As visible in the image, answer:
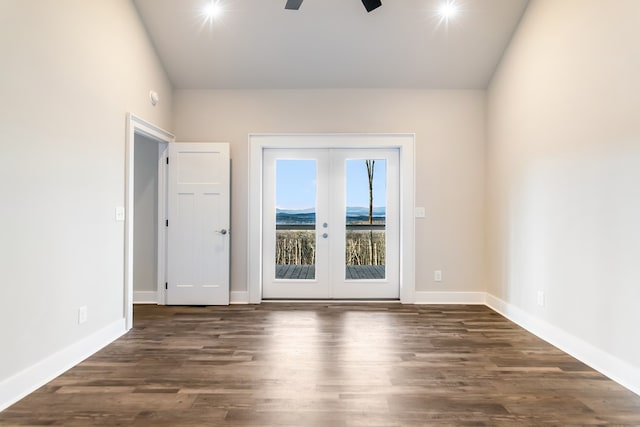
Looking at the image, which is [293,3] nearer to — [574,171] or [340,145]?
[340,145]

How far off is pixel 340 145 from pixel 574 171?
8.28 feet

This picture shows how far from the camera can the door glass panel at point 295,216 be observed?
4.68 meters

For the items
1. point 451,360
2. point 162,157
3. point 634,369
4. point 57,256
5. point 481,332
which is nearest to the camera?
point 634,369

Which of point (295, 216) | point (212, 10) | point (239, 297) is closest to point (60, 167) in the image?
point (212, 10)

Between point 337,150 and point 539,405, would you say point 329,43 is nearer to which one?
point 337,150

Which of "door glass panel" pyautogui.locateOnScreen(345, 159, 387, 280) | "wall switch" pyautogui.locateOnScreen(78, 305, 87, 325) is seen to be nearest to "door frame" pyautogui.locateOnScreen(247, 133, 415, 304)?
"door glass panel" pyautogui.locateOnScreen(345, 159, 387, 280)

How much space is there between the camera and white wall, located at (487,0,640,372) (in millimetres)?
2404

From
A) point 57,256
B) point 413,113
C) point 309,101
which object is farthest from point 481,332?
point 57,256

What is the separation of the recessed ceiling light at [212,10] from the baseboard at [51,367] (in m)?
3.26

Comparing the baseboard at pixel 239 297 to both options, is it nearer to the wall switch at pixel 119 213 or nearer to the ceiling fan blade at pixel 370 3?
the wall switch at pixel 119 213

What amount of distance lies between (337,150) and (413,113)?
1086 mm

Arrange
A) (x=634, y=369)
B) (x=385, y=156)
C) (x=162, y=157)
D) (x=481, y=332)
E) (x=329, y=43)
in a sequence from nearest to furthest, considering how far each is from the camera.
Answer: (x=634, y=369) → (x=481, y=332) → (x=329, y=43) → (x=162, y=157) → (x=385, y=156)

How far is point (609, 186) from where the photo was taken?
100 inches

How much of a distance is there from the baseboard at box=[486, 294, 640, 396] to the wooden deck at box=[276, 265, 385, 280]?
1515 mm
